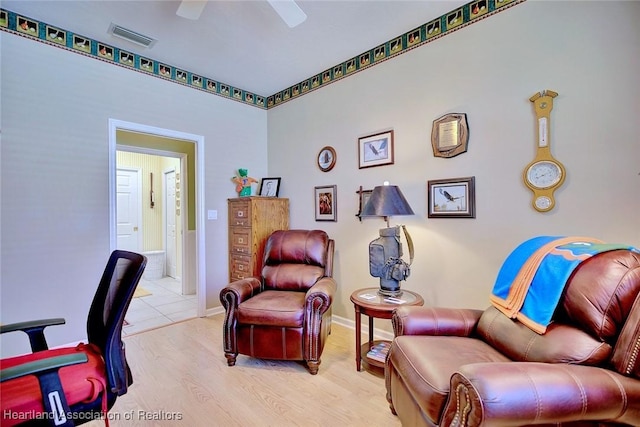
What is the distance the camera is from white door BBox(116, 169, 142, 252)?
5175 mm

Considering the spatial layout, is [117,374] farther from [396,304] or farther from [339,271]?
[339,271]

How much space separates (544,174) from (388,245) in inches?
43.6

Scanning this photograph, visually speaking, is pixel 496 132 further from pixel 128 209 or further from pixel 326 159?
pixel 128 209

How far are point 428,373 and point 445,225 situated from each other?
1.38 m

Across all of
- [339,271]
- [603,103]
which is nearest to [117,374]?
[339,271]

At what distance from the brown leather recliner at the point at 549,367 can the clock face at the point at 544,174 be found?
763 millimetres

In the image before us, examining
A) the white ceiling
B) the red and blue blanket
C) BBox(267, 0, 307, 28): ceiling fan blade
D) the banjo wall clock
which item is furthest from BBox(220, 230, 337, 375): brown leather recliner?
the white ceiling

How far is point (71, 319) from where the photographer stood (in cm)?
253

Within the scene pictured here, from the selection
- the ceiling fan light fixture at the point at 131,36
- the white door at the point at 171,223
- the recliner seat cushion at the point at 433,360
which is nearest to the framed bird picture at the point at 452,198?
the recliner seat cushion at the point at 433,360

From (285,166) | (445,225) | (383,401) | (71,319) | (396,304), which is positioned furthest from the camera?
(285,166)

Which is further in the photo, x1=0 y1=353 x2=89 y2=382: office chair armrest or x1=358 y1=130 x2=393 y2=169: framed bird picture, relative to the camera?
x1=358 y1=130 x2=393 y2=169: framed bird picture

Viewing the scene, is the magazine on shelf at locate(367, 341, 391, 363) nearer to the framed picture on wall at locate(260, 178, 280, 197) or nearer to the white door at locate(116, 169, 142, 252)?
the framed picture on wall at locate(260, 178, 280, 197)

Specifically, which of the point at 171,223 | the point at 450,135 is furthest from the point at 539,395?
the point at 171,223

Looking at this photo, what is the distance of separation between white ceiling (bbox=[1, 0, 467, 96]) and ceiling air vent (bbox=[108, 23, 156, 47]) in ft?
0.15
